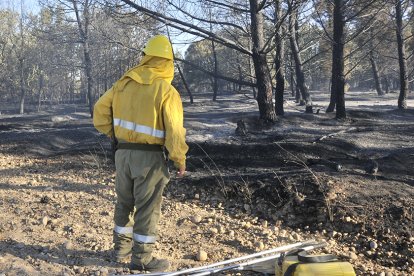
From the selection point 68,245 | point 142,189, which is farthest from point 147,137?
point 68,245

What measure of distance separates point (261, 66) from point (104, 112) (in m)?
7.51

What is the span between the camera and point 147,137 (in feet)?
10.5

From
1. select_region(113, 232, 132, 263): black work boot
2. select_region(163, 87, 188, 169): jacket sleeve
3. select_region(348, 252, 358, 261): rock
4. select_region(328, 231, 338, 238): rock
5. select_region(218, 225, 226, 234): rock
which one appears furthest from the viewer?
select_region(328, 231, 338, 238): rock

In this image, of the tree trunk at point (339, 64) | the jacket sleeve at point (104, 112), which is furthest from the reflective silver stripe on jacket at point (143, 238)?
the tree trunk at point (339, 64)

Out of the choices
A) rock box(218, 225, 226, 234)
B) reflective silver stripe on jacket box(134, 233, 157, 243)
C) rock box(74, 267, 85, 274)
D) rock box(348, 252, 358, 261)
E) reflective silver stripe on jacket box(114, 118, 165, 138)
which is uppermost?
reflective silver stripe on jacket box(114, 118, 165, 138)

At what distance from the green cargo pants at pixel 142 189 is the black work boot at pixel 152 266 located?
0.10 ft

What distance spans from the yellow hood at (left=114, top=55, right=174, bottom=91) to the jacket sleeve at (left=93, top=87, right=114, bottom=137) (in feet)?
0.50

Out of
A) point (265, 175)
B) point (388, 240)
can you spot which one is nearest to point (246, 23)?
point (265, 175)

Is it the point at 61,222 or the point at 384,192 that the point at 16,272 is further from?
the point at 384,192

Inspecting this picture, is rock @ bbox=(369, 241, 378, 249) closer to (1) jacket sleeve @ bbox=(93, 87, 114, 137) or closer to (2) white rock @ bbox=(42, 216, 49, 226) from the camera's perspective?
(1) jacket sleeve @ bbox=(93, 87, 114, 137)

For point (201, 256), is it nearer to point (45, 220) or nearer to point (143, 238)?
point (143, 238)

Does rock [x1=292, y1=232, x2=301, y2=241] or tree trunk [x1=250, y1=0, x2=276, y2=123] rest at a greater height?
tree trunk [x1=250, y1=0, x2=276, y2=123]

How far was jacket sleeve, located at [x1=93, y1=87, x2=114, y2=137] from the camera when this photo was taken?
11.4ft

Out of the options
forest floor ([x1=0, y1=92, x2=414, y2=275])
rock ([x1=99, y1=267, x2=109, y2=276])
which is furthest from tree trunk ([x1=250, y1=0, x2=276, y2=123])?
rock ([x1=99, y1=267, x2=109, y2=276])
